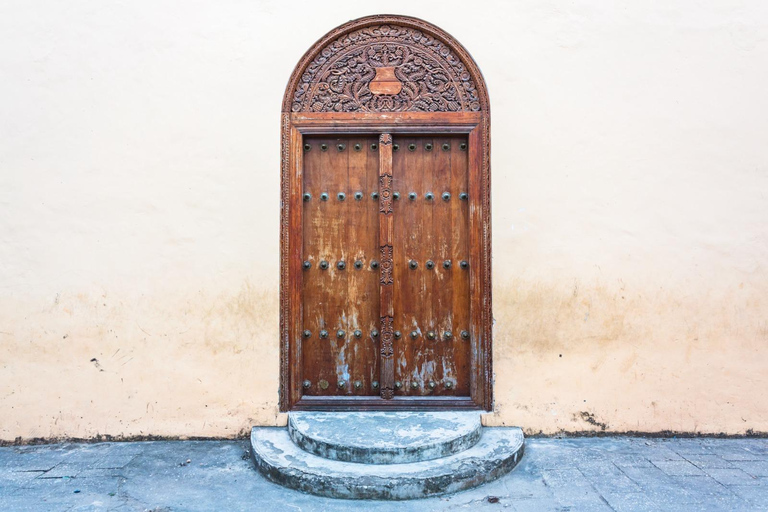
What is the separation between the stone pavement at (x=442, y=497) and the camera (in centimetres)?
243

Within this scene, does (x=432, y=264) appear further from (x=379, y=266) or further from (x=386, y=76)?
(x=386, y=76)

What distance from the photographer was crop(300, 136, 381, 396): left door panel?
10.9 ft

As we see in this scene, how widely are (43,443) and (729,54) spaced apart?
4993 mm

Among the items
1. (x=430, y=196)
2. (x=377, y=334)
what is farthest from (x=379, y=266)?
(x=430, y=196)

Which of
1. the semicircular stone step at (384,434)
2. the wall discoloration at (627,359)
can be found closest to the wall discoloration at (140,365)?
the semicircular stone step at (384,434)

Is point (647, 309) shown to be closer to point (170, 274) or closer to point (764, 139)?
point (764, 139)

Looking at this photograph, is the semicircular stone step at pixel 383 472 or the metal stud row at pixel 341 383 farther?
the metal stud row at pixel 341 383

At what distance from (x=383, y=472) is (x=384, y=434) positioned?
29 centimetres

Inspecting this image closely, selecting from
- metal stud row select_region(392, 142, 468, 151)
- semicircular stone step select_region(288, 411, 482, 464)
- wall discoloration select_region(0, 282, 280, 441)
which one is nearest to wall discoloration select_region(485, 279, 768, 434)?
semicircular stone step select_region(288, 411, 482, 464)

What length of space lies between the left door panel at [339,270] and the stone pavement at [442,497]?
0.79 meters

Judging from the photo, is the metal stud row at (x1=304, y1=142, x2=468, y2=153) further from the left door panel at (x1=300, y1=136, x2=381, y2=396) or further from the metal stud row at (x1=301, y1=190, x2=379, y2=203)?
the metal stud row at (x1=301, y1=190, x2=379, y2=203)

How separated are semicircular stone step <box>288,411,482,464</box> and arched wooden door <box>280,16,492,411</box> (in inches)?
5.4

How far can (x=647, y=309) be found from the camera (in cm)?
321

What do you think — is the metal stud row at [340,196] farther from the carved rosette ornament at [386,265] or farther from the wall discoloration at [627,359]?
the wall discoloration at [627,359]
